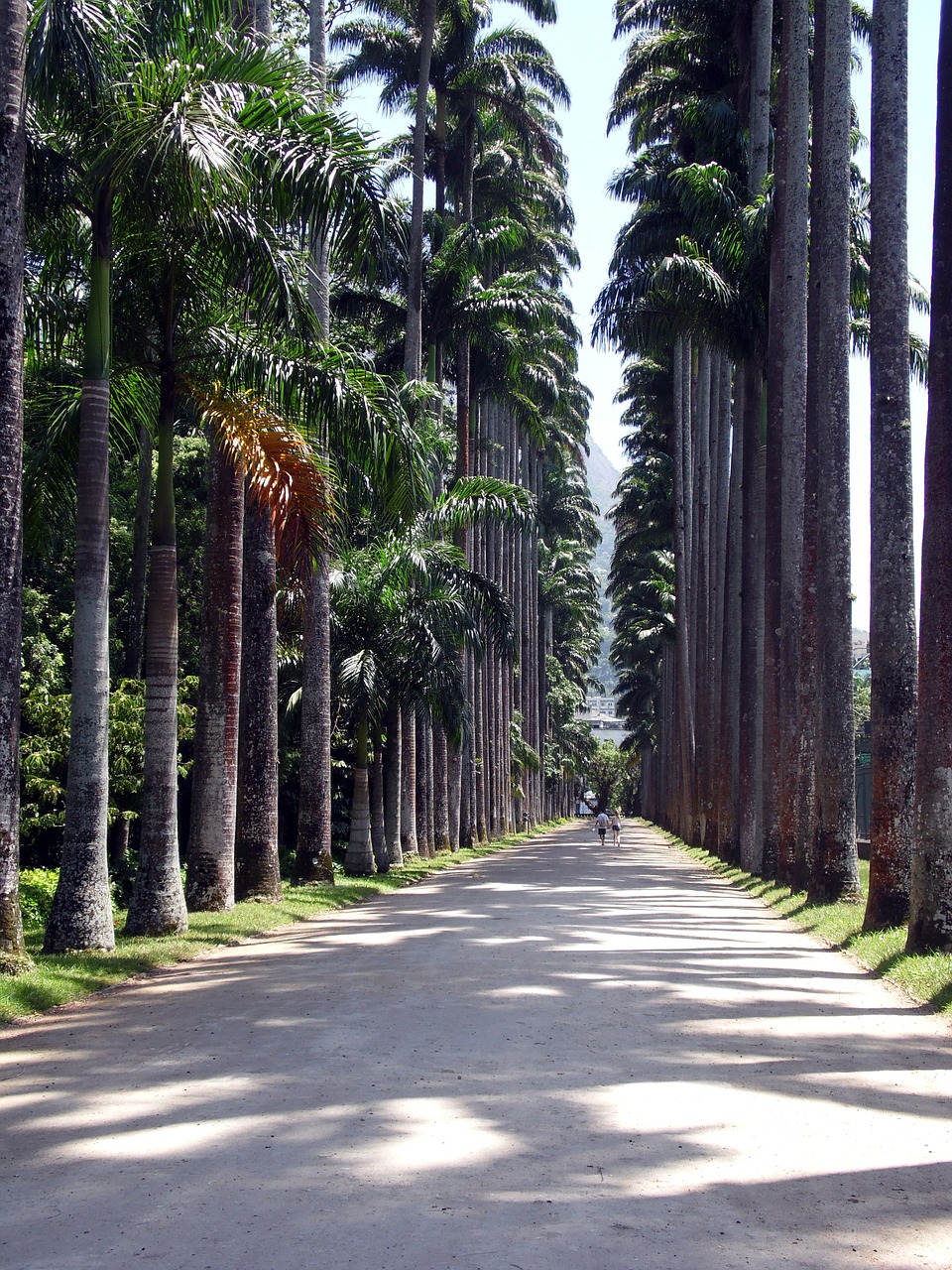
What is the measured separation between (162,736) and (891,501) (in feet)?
26.8

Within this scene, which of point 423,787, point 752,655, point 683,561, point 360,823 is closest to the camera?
point 360,823

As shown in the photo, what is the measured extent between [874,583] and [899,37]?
19.6ft

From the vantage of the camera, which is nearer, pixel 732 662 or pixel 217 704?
pixel 217 704

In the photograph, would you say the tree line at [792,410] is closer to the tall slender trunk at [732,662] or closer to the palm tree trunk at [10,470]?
the tall slender trunk at [732,662]

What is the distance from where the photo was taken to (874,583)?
13.8 meters

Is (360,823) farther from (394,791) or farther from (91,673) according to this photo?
(91,673)

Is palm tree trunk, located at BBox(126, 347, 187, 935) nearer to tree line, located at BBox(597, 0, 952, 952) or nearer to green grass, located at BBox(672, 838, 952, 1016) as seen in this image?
green grass, located at BBox(672, 838, 952, 1016)

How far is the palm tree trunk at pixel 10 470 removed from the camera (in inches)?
402

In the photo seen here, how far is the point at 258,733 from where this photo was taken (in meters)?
18.0

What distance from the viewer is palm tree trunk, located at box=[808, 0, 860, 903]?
16.8 meters

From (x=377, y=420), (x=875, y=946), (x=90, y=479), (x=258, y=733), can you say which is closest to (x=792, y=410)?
(x=377, y=420)

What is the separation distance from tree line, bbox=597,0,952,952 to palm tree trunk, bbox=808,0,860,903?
0.03 m

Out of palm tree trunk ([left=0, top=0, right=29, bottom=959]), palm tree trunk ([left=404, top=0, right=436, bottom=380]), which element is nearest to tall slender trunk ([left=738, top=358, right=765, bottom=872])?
palm tree trunk ([left=404, top=0, right=436, bottom=380])

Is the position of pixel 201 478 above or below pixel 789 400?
below
